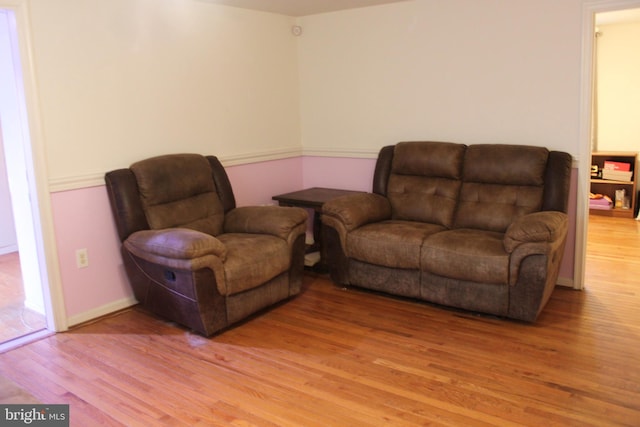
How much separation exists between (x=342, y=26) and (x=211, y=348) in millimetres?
2945

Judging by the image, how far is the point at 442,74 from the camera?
4141mm

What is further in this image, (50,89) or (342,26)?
(342,26)

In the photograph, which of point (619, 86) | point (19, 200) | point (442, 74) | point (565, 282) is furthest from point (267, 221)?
point (619, 86)

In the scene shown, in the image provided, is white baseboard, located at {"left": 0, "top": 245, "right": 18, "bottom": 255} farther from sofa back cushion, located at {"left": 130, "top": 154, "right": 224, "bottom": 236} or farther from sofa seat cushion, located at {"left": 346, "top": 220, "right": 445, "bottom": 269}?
sofa seat cushion, located at {"left": 346, "top": 220, "right": 445, "bottom": 269}

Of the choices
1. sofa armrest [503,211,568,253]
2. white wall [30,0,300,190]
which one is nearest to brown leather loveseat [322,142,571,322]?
sofa armrest [503,211,568,253]

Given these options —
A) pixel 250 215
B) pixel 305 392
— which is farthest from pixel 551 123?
pixel 305 392

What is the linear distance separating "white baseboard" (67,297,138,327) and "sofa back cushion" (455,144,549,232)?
7.78 feet

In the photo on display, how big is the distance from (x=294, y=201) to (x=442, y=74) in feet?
5.05

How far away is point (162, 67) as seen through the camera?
12.4ft

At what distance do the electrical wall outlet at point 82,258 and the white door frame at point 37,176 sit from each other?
0.46ft

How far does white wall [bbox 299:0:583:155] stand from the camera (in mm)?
3662

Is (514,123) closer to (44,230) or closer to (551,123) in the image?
(551,123)

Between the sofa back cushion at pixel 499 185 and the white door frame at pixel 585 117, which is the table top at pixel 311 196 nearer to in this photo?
the sofa back cushion at pixel 499 185

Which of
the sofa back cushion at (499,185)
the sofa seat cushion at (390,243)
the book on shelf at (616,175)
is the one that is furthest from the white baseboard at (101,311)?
the book on shelf at (616,175)
